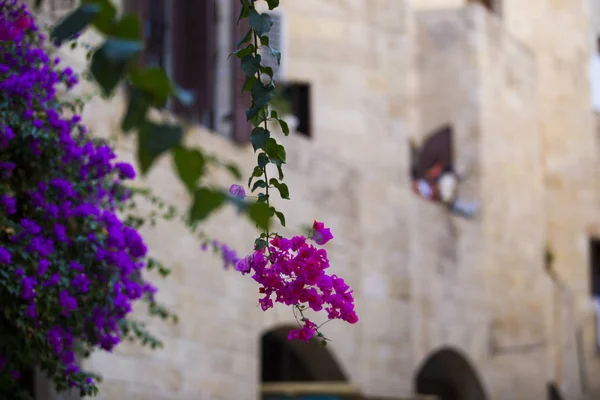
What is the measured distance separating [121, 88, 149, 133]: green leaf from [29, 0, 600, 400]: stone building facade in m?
6.36

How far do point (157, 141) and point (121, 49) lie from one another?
0.51 feet

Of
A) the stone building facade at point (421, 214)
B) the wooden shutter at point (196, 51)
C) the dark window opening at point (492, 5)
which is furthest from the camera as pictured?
the dark window opening at point (492, 5)

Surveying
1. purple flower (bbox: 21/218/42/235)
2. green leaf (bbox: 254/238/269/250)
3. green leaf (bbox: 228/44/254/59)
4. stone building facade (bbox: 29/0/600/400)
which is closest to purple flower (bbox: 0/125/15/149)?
purple flower (bbox: 21/218/42/235)

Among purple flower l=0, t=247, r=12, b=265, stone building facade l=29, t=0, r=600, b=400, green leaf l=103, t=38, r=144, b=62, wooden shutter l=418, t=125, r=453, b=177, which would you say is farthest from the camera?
wooden shutter l=418, t=125, r=453, b=177

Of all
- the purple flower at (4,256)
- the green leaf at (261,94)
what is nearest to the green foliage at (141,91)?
the green leaf at (261,94)

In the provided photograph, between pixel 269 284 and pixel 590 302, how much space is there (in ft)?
60.5

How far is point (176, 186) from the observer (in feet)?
34.0

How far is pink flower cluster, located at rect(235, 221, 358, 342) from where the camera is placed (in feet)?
11.6

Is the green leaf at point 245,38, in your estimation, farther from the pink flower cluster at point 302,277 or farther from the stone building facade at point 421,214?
the stone building facade at point 421,214

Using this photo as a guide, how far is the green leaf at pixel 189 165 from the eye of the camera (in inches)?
85.0

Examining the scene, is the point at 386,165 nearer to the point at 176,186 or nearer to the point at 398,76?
the point at 398,76

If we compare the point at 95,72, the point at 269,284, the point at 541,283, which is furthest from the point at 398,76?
the point at 95,72

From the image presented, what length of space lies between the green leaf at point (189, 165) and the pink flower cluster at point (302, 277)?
1342 mm

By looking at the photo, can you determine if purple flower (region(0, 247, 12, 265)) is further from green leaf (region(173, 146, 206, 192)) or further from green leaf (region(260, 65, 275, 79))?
green leaf (region(173, 146, 206, 192))
